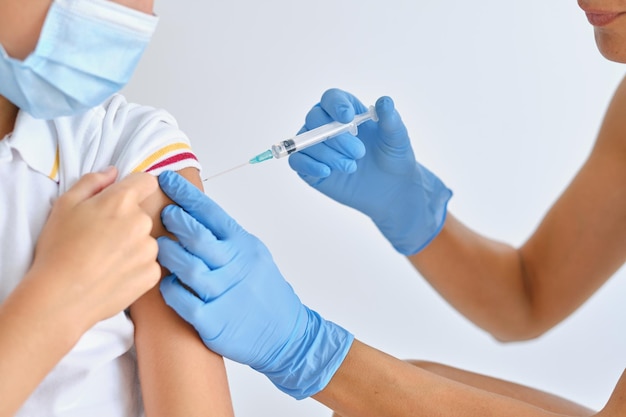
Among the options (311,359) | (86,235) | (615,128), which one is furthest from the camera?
(615,128)

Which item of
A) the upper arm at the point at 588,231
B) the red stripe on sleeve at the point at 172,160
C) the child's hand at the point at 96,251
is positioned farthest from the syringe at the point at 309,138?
the upper arm at the point at 588,231

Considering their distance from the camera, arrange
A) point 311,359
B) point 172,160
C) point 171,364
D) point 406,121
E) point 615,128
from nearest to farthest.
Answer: point 171,364
point 172,160
point 311,359
point 615,128
point 406,121

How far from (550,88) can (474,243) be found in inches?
28.3

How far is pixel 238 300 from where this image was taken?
158cm

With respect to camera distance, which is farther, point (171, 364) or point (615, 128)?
point (615, 128)

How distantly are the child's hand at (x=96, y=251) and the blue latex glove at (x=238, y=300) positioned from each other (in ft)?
0.35

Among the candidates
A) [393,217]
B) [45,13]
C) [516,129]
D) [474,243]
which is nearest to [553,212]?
[474,243]

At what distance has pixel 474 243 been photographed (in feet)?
7.74

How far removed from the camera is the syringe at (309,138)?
5.97ft

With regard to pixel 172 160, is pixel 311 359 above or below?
below

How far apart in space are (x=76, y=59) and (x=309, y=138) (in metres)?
0.67

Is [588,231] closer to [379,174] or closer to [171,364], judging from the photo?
[379,174]

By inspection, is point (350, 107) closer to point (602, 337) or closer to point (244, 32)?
point (244, 32)

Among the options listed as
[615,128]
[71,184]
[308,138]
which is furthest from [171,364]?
[615,128]
